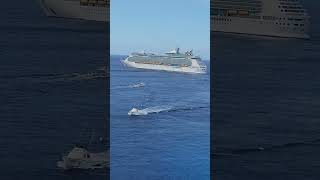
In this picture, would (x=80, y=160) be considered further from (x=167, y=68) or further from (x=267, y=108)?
(x=267, y=108)

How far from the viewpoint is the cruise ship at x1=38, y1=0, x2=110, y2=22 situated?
13.5ft

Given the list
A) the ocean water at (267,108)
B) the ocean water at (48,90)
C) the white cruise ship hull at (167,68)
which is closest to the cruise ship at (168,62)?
the white cruise ship hull at (167,68)

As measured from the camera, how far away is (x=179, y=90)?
4.55 meters

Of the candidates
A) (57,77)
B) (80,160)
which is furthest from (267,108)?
(57,77)

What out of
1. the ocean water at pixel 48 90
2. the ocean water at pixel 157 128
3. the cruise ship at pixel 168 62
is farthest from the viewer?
the cruise ship at pixel 168 62

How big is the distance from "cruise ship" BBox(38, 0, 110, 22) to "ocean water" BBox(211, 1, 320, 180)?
2.87 ft

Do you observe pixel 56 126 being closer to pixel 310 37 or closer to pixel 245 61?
pixel 245 61

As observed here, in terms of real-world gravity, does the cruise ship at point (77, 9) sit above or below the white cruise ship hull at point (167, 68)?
above

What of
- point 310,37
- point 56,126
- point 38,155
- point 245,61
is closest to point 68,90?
point 56,126

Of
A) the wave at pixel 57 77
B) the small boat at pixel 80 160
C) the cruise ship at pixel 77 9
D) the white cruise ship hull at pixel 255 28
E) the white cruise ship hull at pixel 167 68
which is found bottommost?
the small boat at pixel 80 160

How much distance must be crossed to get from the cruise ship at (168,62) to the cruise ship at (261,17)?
1.27ft

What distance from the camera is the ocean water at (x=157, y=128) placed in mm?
4305

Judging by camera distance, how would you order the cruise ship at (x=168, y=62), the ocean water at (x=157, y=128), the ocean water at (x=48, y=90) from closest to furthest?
the ocean water at (x=48, y=90) → the ocean water at (x=157, y=128) → the cruise ship at (x=168, y=62)

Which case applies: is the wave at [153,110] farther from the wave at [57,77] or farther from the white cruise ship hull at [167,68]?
the wave at [57,77]
